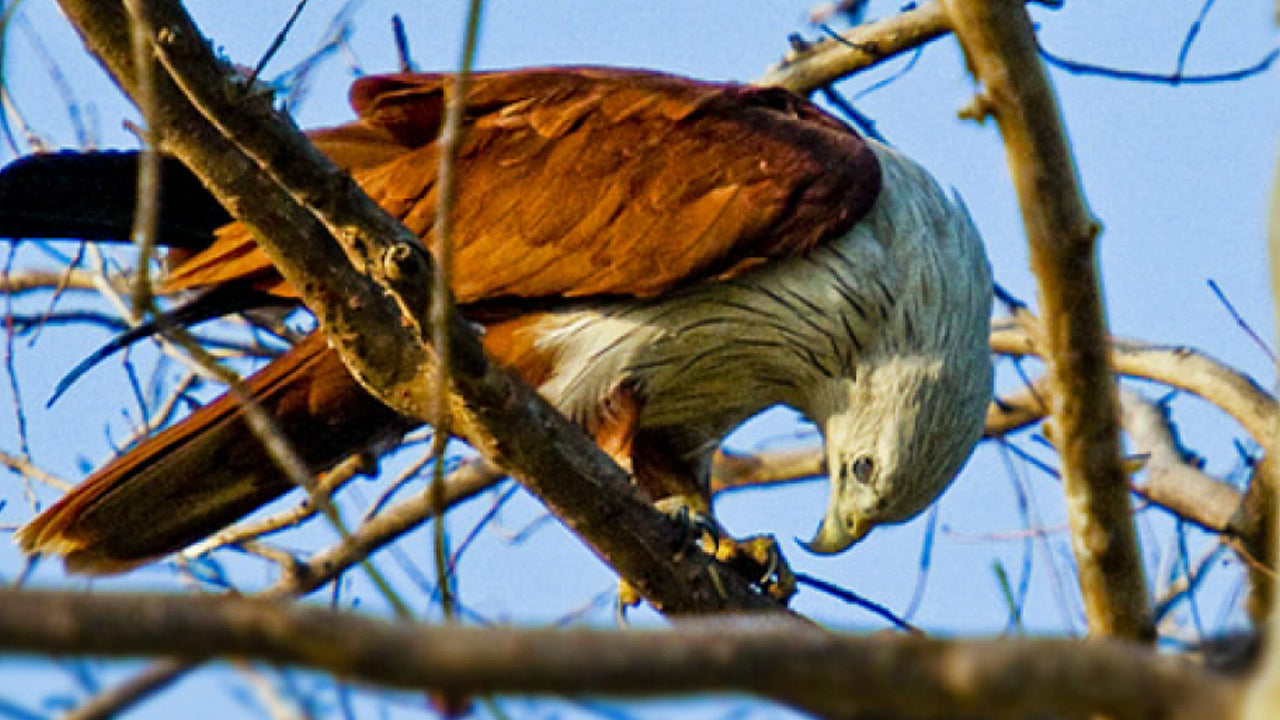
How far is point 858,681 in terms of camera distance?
1.59 meters

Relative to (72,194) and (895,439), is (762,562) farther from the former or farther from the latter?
(72,194)

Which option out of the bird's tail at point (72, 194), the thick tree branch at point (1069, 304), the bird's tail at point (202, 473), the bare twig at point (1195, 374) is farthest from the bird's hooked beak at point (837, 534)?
the bird's tail at point (72, 194)

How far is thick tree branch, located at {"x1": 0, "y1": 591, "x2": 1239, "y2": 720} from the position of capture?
1471 millimetres

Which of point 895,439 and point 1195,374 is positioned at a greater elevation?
point 1195,374

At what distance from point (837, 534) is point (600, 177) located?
130 cm

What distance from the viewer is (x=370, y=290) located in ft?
12.1

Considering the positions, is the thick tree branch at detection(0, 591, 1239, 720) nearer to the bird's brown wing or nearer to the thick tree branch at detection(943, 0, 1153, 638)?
the thick tree branch at detection(943, 0, 1153, 638)

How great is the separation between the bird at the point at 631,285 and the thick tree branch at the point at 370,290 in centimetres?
99

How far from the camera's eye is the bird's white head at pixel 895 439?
5180mm

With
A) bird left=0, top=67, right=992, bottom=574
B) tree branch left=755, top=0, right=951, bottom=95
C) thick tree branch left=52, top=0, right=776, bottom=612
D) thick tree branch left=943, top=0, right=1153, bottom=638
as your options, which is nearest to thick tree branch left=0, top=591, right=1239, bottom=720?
thick tree branch left=943, top=0, right=1153, bottom=638

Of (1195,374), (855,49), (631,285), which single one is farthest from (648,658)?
(855,49)

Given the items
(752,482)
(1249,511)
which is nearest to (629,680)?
(1249,511)

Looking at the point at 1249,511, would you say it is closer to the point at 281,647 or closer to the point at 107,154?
the point at 107,154

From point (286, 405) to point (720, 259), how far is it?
1.33m
